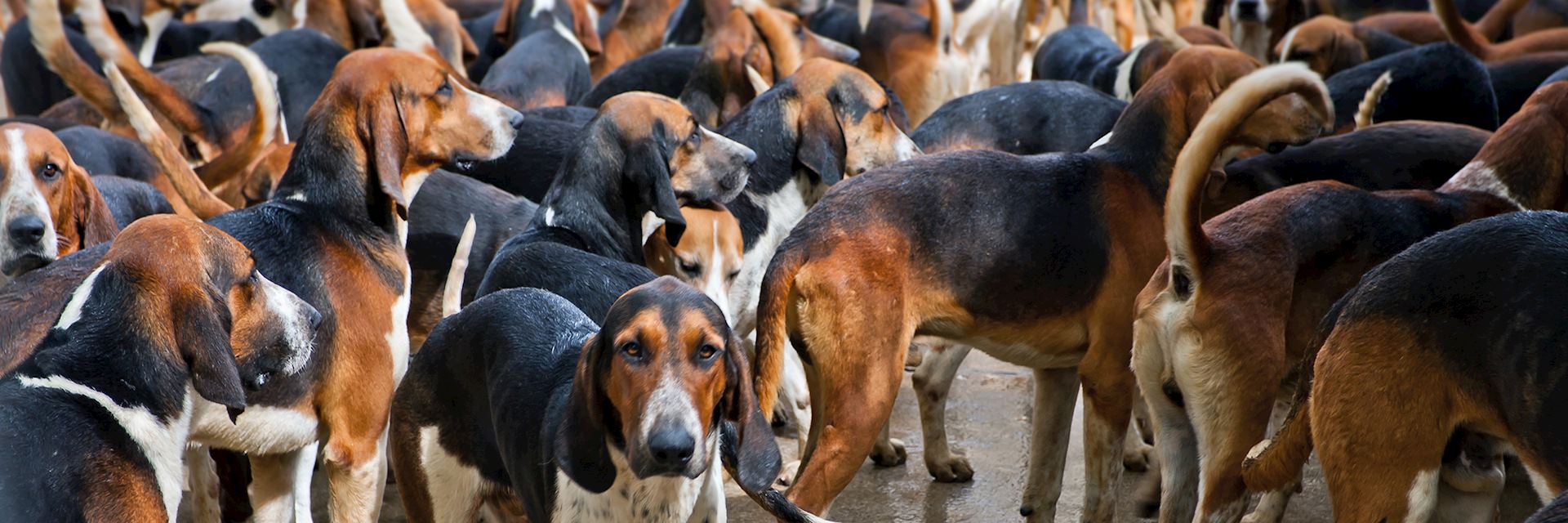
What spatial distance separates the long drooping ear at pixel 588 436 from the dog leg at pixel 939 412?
7.36ft

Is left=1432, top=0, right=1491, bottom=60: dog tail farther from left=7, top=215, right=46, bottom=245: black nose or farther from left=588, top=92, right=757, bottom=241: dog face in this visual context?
left=7, top=215, right=46, bottom=245: black nose

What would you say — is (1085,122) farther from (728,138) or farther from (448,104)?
(448,104)

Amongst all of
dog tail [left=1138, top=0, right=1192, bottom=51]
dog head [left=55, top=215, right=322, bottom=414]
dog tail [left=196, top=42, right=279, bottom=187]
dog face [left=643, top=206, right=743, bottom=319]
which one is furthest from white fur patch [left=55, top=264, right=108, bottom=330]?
dog tail [left=1138, top=0, right=1192, bottom=51]

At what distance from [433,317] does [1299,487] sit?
2.91m

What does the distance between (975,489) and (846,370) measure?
1.23m

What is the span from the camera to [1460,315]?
128 inches

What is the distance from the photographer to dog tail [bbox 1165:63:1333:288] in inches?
148

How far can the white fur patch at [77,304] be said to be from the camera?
11.5 ft

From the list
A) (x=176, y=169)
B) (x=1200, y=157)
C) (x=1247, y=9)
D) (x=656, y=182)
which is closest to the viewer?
(x=1200, y=157)

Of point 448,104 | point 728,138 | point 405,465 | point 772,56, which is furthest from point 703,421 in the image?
point 772,56

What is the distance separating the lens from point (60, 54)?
635 centimetres

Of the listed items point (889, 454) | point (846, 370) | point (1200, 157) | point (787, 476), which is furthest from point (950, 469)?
point (1200, 157)

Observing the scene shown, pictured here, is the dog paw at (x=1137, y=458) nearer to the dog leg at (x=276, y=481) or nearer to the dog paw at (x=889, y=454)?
the dog paw at (x=889, y=454)

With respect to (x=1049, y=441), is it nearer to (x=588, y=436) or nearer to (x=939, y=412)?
(x=939, y=412)
